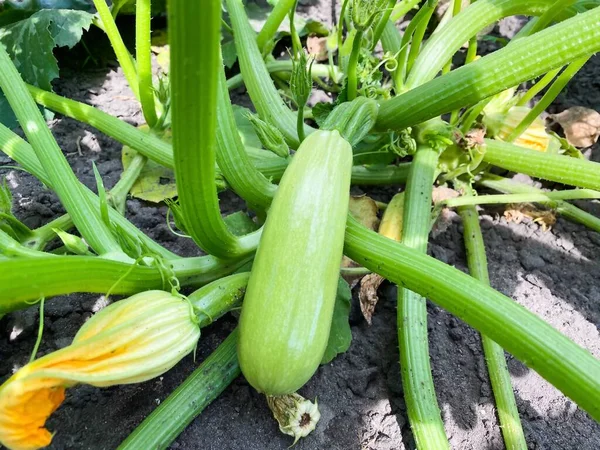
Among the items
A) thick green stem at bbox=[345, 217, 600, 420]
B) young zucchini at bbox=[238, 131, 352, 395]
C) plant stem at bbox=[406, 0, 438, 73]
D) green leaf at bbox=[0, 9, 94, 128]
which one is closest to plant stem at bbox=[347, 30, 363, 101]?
plant stem at bbox=[406, 0, 438, 73]

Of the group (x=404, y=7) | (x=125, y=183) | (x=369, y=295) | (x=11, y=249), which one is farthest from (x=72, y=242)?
(x=404, y=7)

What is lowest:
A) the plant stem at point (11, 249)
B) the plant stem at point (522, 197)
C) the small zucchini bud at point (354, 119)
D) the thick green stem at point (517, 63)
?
the plant stem at point (522, 197)

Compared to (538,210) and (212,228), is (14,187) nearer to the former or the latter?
(212,228)

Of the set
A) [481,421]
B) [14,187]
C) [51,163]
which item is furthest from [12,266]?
[481,421]

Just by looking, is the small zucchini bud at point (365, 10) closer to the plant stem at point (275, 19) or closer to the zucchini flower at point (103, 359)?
the plant stem at point (275, 19)

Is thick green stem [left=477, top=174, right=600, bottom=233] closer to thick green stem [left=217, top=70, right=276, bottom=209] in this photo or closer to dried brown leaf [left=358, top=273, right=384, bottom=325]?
dried brown leaf [left=358, top=273, right=384, bottom=325]

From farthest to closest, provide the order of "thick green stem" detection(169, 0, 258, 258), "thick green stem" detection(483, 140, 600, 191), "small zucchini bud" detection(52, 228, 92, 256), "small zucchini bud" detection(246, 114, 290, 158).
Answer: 1. "thick green stem" detection(483, 140, 600, 191)
2. "small zucchini bud" detection(246, 114, 290, 158)
3. "small zucchini bud" detection(52, 228, 92, 256)
4. "thick green stem" detection(169, 0, 258, 258)

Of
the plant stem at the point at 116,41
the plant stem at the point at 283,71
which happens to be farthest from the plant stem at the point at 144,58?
the plant stem at the point at 283,71
